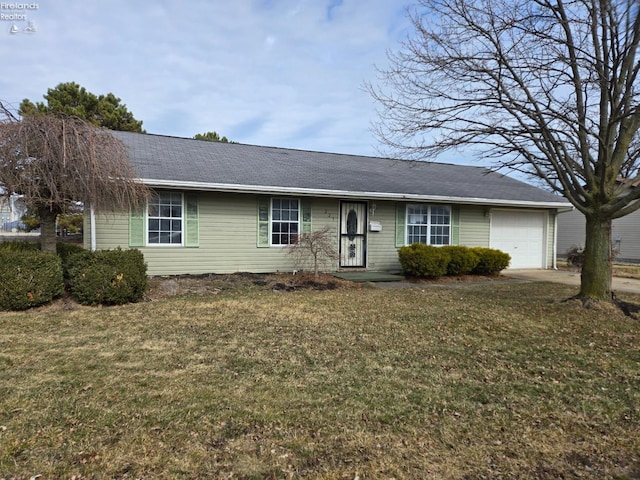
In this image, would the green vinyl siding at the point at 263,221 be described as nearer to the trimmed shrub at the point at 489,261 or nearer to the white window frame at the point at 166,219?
the white window frame at the point at 166,219

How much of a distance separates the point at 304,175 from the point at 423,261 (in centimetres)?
423

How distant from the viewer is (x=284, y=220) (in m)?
11.6

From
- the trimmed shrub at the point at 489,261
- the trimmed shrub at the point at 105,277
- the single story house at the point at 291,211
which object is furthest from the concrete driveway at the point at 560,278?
the trimmed shrub at the point at 105,277

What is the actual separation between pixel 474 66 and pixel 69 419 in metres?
7.55

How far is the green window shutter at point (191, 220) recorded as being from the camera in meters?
10.5

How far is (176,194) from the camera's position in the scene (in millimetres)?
10398

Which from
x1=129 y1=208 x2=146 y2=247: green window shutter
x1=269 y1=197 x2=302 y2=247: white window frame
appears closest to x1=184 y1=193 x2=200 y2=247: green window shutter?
x1=129 y1=208 x2=146 y2=247: green window shutter

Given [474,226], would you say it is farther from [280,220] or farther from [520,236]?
[280,220]

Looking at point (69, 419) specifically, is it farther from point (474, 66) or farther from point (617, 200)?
point (617, 200)

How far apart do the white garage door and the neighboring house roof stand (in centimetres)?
75

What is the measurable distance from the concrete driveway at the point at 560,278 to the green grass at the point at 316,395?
5003 millimetres

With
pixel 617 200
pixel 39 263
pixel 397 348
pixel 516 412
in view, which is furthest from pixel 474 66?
pixel 39 263

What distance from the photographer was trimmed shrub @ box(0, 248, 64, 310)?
6738mm

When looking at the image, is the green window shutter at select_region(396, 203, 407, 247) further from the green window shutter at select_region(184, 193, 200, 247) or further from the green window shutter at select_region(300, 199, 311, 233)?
the green window shutter at select_region(184, 193, 200, 247)
